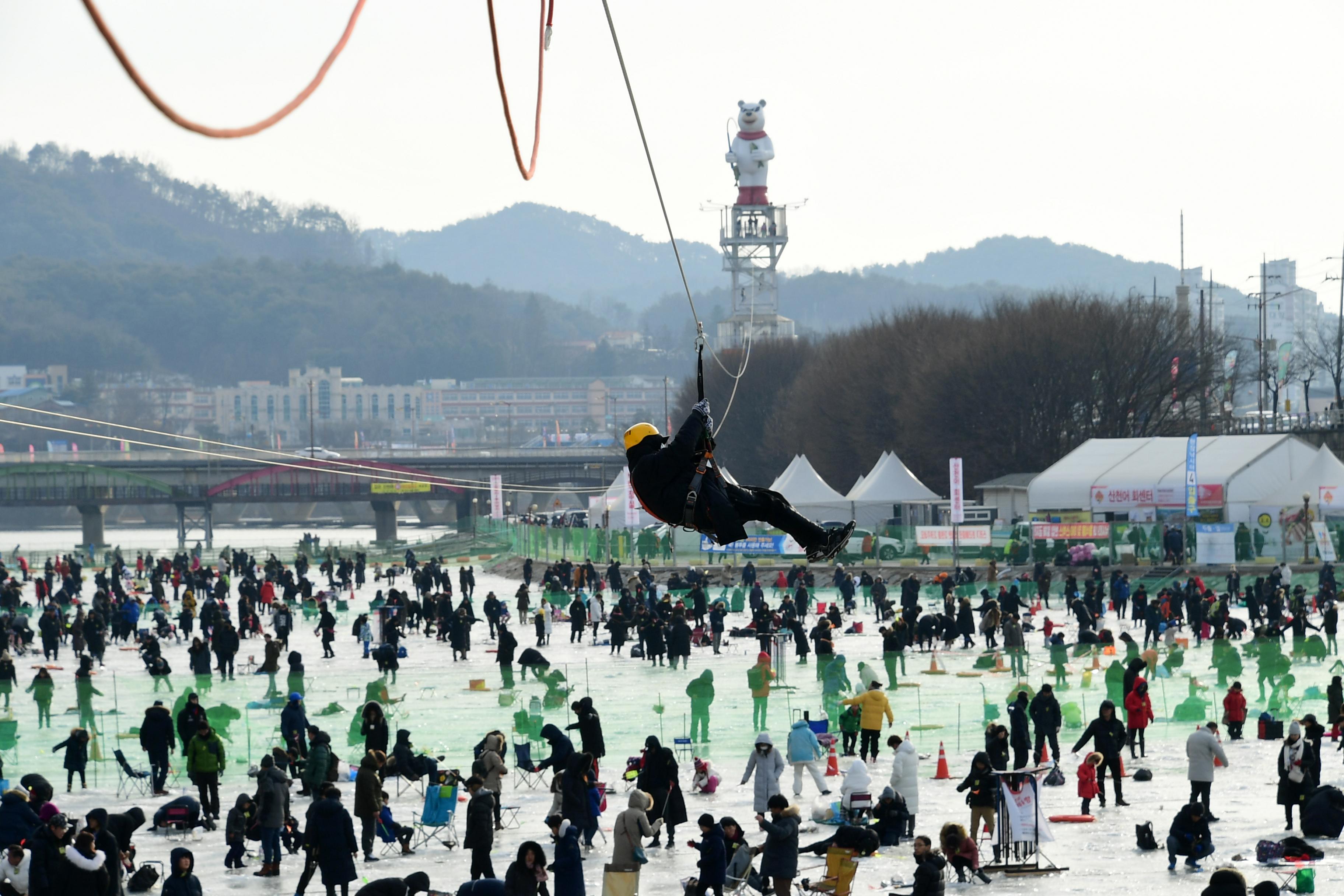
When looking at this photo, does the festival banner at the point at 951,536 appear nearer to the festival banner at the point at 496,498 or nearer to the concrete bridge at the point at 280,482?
the festival banner at the point at 496,498

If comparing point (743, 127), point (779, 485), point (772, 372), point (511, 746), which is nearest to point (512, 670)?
point (511, 746)

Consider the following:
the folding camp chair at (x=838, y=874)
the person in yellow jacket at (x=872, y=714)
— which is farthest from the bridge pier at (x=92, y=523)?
the folding camp chair at (x=838, y=874)

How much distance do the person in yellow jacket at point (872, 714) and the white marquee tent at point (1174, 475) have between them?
29.3m

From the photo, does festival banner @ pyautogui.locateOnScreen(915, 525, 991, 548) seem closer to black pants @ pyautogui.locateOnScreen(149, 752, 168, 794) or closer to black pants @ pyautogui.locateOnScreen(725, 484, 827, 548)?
black pants @ pyautogui.locateOnScreen(149, 752, 168, 794)

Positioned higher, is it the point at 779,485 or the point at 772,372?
the point at 772,372

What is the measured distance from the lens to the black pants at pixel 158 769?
19516 millimetres

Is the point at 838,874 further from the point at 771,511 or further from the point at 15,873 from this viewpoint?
the point at 15,873

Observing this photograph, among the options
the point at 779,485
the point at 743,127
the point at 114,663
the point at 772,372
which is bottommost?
the point at 114,663

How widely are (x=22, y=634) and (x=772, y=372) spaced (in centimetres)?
6071

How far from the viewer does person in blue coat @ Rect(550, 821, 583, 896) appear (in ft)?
43.4

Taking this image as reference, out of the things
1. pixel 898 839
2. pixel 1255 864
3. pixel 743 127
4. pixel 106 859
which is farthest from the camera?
pixel 743 127

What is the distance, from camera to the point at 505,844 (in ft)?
55.5

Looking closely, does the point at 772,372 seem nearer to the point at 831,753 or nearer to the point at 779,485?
the point at 779,485

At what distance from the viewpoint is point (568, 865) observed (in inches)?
520
